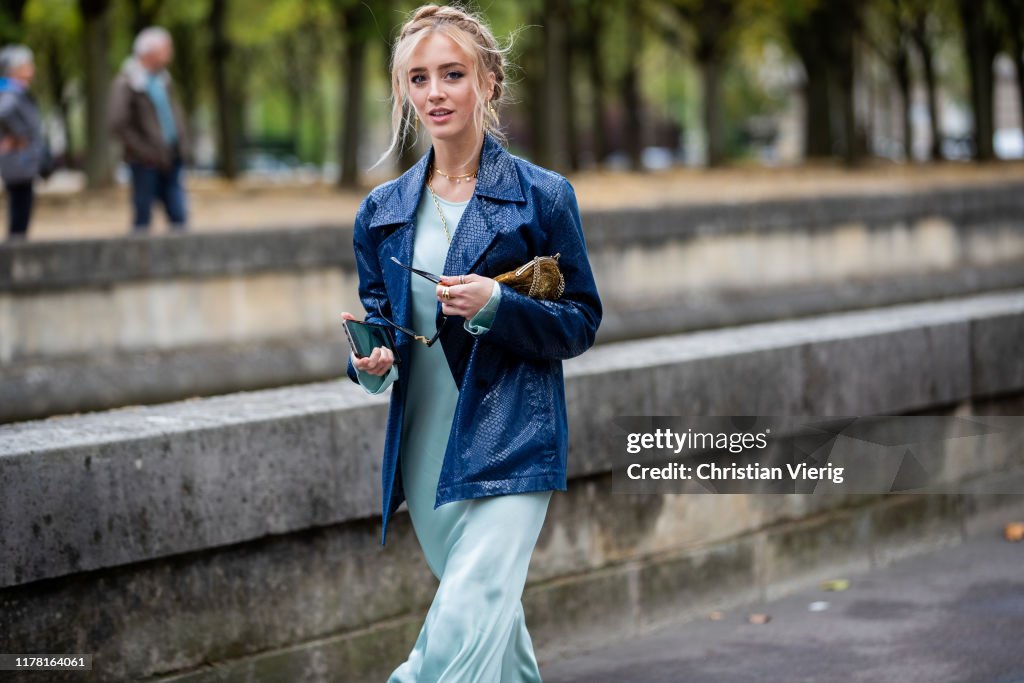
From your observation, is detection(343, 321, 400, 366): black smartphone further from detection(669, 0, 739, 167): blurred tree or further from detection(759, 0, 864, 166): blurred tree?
detection(669, 0, 739, 167): blurred tree

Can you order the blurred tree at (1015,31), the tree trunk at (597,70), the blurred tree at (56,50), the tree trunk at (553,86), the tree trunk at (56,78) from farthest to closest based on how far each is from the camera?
the tree trunk at (56,78), the tree trunk at (597,70), the blurred tree at (1015,31), the blurred tree at (56,50), the tree trunk at (553,86)

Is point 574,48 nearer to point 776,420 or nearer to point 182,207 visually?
point 182,207

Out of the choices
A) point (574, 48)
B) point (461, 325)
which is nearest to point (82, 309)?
point (461, 325)

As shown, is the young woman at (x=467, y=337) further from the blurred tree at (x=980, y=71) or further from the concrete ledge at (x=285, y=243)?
the blurred tree at (x=980, y=71)

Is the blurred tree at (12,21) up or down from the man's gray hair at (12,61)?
up

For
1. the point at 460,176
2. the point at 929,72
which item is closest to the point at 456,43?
the point at 460,176

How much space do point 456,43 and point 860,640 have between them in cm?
298

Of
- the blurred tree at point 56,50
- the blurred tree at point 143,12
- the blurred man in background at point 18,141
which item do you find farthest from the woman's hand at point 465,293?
the blurred tree at point 143,12

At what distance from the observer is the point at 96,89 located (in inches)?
962

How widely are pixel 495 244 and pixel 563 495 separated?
1985 millimetres

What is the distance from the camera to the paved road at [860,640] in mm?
5195

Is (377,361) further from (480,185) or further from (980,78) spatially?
(980,78)

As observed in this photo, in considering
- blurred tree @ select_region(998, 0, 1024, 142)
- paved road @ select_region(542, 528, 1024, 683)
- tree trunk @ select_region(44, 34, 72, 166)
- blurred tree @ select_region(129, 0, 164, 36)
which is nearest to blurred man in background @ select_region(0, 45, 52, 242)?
paved road @ select_region(542, 528, 1024, 683)

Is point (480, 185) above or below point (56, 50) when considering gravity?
below
